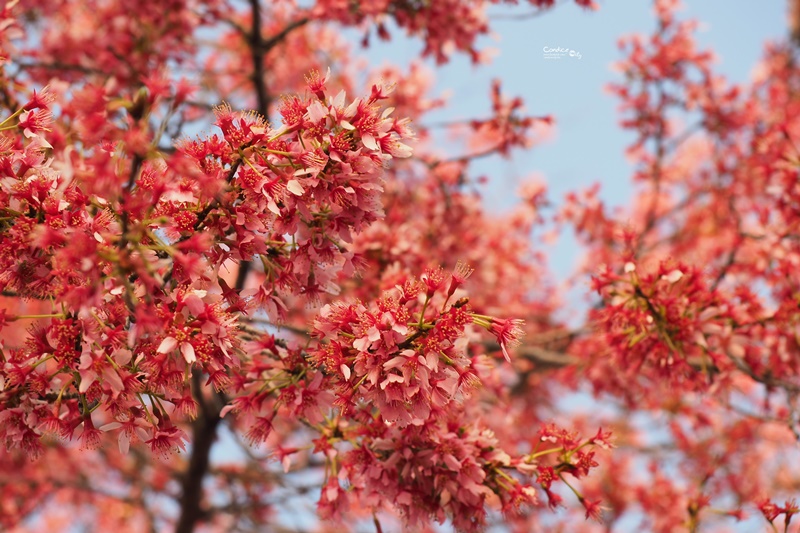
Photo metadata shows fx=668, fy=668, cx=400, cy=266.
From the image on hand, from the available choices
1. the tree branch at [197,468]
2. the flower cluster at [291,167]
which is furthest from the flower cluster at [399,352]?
the tree branch at [197,468]

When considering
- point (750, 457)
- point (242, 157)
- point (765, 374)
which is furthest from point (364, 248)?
point (750, 457)

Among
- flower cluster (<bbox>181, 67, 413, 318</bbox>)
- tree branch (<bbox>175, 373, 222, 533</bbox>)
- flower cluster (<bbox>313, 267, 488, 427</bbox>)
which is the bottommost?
tree branch (<bbox>175, 373, 222, 533</bbox>)

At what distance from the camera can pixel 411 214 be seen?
666 centimetres

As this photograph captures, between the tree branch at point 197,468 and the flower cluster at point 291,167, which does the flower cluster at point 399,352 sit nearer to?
the flower cluster at point 291,167

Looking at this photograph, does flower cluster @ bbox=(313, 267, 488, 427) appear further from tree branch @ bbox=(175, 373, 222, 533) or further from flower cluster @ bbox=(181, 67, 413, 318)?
tree branch @ bbox=(175, 373, 222, 533)

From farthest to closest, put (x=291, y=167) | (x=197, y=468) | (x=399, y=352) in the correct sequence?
1. (x=197, y=468)
2. (x=291, y=167)
3. (x=399, y=352)

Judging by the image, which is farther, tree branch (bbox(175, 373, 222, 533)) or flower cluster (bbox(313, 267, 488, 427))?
tree branch (bbox(175, 373, 222, 533))

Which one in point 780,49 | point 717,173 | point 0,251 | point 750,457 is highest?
point 0,251

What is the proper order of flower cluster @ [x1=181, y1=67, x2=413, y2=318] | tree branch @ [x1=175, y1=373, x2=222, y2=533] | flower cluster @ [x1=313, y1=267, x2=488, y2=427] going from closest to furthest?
flower cluster @ [x1=313, y1=267, x2=488, y2=427], flower cluster @ [x1=181, y1=67, x2=413, y2=318], tree branch @ [x1=175, y1=373, x2=222, y2=533]

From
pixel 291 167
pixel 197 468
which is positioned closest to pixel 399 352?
pixel 291 167

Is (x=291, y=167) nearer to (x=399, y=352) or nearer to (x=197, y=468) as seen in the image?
(x=399, y=352)

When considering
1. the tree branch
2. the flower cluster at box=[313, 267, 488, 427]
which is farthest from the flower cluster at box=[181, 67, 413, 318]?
the tree branch

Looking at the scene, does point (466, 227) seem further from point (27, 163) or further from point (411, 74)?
point (27, 163)

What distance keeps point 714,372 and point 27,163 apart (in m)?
4.05
